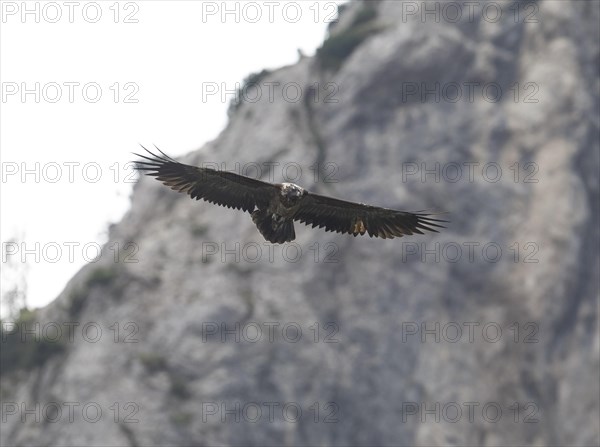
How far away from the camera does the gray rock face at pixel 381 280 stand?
62094 millimetres

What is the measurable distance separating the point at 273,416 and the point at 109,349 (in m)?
10.3

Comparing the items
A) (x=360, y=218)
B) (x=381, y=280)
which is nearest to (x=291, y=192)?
(x=360, y=218)

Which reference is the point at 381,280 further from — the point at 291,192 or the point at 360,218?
the point at 291,192

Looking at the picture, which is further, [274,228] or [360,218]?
[360,218]

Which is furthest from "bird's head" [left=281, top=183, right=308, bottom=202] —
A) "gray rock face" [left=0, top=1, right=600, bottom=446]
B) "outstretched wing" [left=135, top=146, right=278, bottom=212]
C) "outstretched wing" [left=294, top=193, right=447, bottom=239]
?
"gray rock face" [left=0, top=1, right=600, bottom=446]

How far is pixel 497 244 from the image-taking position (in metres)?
71.2

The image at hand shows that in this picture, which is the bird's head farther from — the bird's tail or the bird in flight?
the bird's tail

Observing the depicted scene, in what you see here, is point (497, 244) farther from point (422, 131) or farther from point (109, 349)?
point (109, 349)

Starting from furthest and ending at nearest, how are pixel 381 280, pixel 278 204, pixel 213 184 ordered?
pixel 381 280 < pixel 213 184 < pixel 278 204

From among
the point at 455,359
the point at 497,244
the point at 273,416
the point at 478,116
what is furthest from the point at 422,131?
the point at 273,416

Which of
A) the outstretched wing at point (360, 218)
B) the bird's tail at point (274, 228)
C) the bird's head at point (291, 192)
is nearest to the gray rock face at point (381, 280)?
the outstretched wing at point (360, 218)

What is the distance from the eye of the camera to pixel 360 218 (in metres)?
22.4

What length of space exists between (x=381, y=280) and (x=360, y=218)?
47317 mm

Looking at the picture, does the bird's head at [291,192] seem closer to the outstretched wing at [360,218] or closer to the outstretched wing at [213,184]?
the outstretched wing at [213,184]
